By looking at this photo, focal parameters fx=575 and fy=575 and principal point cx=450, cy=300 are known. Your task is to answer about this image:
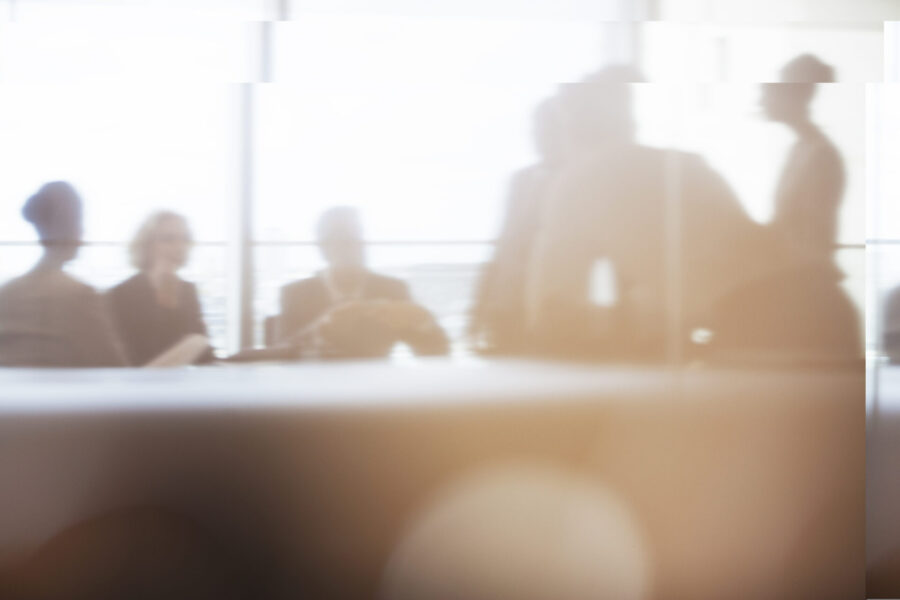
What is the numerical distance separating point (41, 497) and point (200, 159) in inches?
25.9

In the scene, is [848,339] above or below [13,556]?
above

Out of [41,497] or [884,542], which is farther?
[884,542]

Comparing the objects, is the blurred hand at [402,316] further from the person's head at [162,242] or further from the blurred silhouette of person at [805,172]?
the blurred silhouette of person at [805,172]

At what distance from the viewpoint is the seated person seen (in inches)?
40.4

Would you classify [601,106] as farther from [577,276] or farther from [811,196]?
[811,196]

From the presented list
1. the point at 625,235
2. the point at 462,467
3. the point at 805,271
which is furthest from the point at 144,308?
the point at 805,271

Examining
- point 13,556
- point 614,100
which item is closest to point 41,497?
point 13,556

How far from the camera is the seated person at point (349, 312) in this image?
103 centimetres

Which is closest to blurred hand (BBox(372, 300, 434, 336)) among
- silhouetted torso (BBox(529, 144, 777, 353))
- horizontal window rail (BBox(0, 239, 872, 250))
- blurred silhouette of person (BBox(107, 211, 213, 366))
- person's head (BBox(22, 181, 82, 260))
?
horizontal window rail (BBox(0, 239, 872, 250))

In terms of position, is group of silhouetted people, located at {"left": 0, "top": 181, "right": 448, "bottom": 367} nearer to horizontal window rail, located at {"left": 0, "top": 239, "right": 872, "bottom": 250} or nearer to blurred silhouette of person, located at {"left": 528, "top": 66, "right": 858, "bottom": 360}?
horizontal window rail, located at {"left": 0, "top": 239, "right": 872, "bottom": 250}

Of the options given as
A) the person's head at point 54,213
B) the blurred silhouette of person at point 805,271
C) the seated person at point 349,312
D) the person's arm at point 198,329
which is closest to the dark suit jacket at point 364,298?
the seated person at point 349,312

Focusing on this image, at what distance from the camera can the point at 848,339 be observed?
3.74 ft

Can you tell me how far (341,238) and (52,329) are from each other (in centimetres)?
53

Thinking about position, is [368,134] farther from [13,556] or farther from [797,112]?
[13,556]
